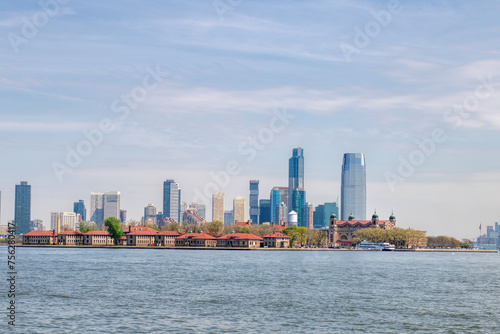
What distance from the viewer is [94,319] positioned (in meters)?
44.9

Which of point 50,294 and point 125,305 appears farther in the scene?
point 50,294

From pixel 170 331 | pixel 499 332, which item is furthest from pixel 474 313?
pixel 170 331

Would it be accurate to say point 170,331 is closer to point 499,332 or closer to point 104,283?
point 499,332

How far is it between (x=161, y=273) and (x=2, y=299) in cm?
3413

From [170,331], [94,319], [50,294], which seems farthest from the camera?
[50,294]

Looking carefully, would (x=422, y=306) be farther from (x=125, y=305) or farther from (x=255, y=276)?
(x=255, y=276)

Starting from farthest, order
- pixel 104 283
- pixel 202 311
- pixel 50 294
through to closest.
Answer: pixel 104 283, pixel 50 294, pixel 202 311

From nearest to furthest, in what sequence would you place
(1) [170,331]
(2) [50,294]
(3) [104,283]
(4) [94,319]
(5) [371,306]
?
(1) [170,331] → (4) [94,319] → (5) [371,306] → (2) [50,294] → (3) [104,283]

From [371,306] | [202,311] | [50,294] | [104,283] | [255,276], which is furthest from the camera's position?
[255,276]

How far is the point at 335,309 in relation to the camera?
51656 mm

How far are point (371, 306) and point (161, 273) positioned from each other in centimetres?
4055

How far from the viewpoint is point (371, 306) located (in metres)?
53.5

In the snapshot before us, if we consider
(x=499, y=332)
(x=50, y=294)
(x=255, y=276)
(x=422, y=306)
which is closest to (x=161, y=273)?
(x=255, y=276)

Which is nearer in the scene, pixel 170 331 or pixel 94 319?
pixel 170 331
